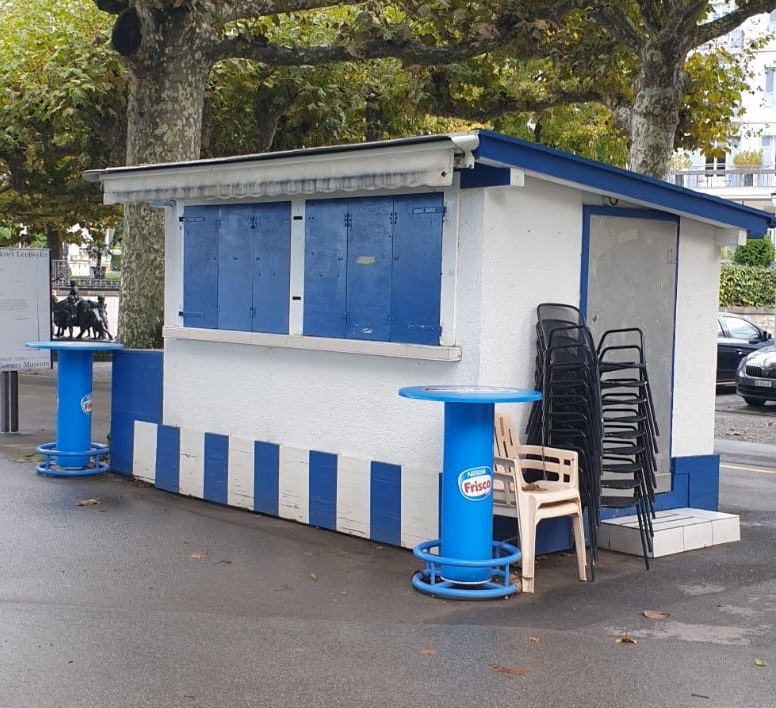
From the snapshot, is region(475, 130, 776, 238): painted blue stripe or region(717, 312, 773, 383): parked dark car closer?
region(475, 130, 776, 238): painted blue stripe

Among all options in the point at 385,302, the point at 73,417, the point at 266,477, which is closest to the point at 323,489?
the point at 266,477

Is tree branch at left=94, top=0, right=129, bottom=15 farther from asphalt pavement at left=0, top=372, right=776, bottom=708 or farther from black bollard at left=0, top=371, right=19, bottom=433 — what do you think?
asphalt pavement at left=0, top=372, right=776, bottom=708

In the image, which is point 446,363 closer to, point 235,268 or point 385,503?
point 385,503

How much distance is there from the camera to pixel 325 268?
8734 mm

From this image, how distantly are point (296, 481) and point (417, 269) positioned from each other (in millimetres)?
1922

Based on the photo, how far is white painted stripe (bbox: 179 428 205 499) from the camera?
981 centimetres

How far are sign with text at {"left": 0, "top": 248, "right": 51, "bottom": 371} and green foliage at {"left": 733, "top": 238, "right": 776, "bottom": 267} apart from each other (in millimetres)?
33835

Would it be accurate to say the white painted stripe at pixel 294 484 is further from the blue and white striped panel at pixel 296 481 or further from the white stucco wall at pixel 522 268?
the white stucco wall at pixel 522 268

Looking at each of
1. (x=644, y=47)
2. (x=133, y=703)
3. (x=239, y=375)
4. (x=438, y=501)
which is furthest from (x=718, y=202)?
(x=644, y=47)

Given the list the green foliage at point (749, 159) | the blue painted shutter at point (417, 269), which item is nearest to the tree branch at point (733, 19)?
the blue painted shutter at point (417, 269)

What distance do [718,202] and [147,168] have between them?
168 inches

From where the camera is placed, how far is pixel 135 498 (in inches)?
388

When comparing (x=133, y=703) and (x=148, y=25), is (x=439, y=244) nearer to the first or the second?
(x=133, y=703)

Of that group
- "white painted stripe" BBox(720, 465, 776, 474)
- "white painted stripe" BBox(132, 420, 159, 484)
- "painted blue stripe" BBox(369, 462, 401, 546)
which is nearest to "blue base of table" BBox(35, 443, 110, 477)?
"white painted stripe" BBox(132, 420, 159, 484)
